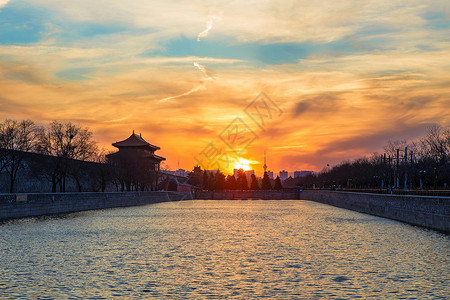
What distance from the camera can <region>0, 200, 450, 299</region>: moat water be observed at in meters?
11.2

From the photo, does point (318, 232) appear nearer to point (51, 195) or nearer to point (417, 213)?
point (417, 213)

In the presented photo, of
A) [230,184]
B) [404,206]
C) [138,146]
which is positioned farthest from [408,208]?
[230,184]

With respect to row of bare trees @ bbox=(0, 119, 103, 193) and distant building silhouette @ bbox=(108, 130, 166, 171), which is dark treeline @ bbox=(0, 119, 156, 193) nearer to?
row of bare trees @ bbox=(0, 119, 103, 193)

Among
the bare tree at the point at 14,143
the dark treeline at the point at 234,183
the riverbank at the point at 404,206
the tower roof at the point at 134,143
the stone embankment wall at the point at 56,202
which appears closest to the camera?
the riverbank at the point at 404,206

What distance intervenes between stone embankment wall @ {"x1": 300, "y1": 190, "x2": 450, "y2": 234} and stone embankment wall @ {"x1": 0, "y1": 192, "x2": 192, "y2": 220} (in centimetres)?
2597

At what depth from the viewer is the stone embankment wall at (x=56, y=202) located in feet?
114

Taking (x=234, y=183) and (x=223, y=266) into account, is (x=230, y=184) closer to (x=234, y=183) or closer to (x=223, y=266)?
(x=234, y=183)

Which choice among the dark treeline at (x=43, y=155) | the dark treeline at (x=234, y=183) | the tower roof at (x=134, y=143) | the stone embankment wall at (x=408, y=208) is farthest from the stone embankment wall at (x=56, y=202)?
the dark treeline at (x=234, y=183)

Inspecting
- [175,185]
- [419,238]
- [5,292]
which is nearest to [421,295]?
[5,292]

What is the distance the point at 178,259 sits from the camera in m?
16.2

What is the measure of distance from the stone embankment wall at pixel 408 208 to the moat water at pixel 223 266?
2.54 m

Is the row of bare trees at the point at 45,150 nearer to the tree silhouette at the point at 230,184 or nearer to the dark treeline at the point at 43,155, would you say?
the dark treeline at the point at 43,155

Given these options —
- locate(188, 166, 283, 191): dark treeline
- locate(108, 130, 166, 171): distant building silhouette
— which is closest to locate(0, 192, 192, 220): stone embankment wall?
locate(108, 130, 166, 171): distant building silhouette

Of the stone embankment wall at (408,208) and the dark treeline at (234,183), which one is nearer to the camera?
the stone embankment wall at (408,208)
